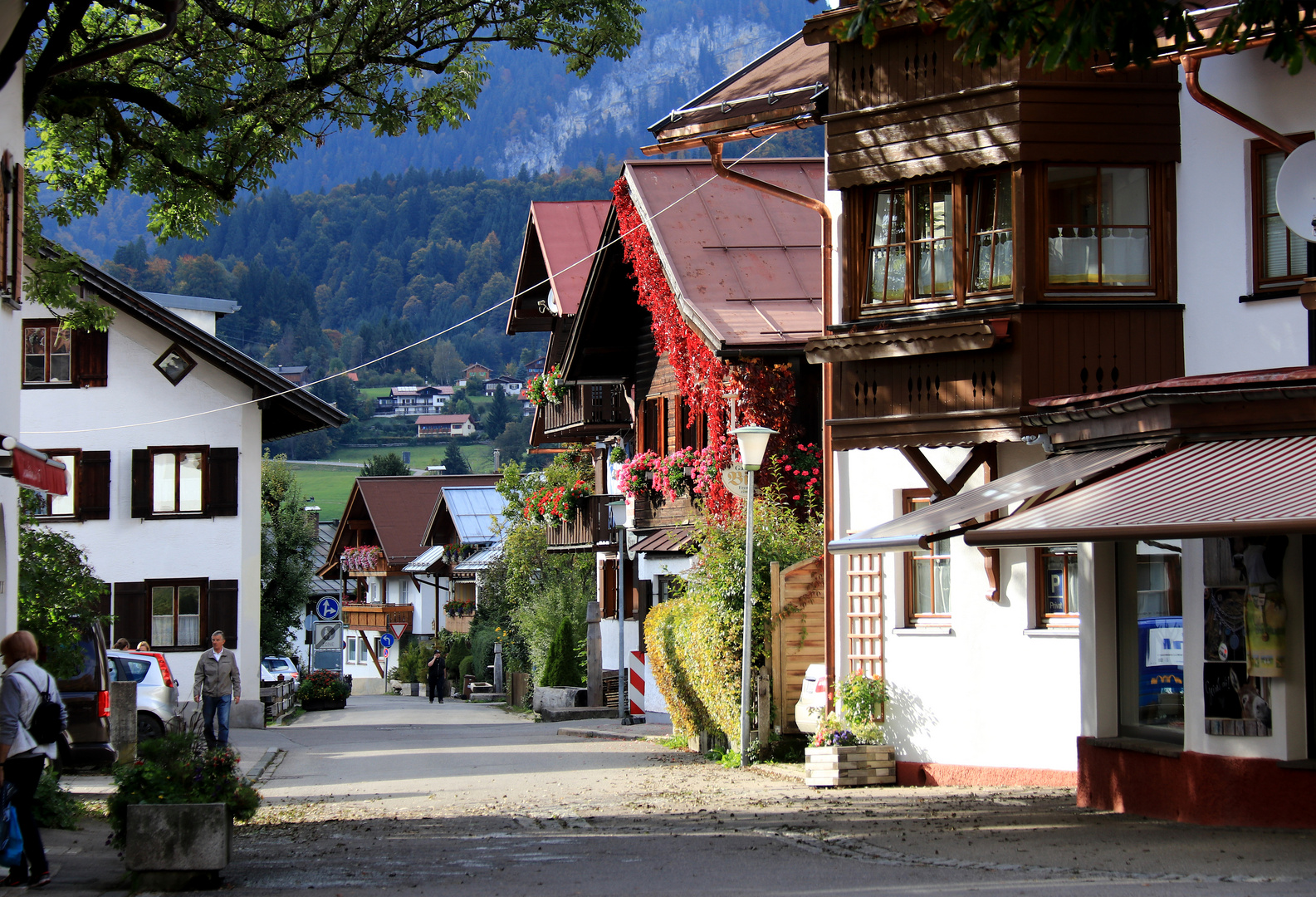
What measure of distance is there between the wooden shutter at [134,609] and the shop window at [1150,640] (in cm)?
2438

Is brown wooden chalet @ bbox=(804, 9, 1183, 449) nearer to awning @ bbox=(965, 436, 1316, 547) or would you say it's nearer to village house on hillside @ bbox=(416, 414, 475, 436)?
awning @ bbox=(965, 436, 1316, 547)

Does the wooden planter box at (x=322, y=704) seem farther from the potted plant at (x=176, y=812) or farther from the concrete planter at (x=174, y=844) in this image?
the concrete planter at (x=174, y=844)

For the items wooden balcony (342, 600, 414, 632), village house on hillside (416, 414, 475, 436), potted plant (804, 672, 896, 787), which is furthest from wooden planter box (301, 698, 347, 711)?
village house on hillside (416, 414, 475, 436)

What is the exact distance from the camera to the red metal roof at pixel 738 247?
23.3 m

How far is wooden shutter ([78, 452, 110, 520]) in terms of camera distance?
32750 mm

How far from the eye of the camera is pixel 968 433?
14.7 metres

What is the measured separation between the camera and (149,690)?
2272 cm

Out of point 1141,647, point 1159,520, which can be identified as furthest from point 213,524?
point 1159,520

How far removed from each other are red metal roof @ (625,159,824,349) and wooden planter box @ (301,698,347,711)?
2208cm

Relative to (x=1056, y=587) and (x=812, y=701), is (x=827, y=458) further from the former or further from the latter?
(x=1056, y=587)

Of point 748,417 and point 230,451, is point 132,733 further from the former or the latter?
point 230,451

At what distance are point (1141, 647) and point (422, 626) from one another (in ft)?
195

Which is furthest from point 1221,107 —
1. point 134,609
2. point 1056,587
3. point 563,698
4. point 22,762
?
point 134,609

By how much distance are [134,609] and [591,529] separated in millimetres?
9832
